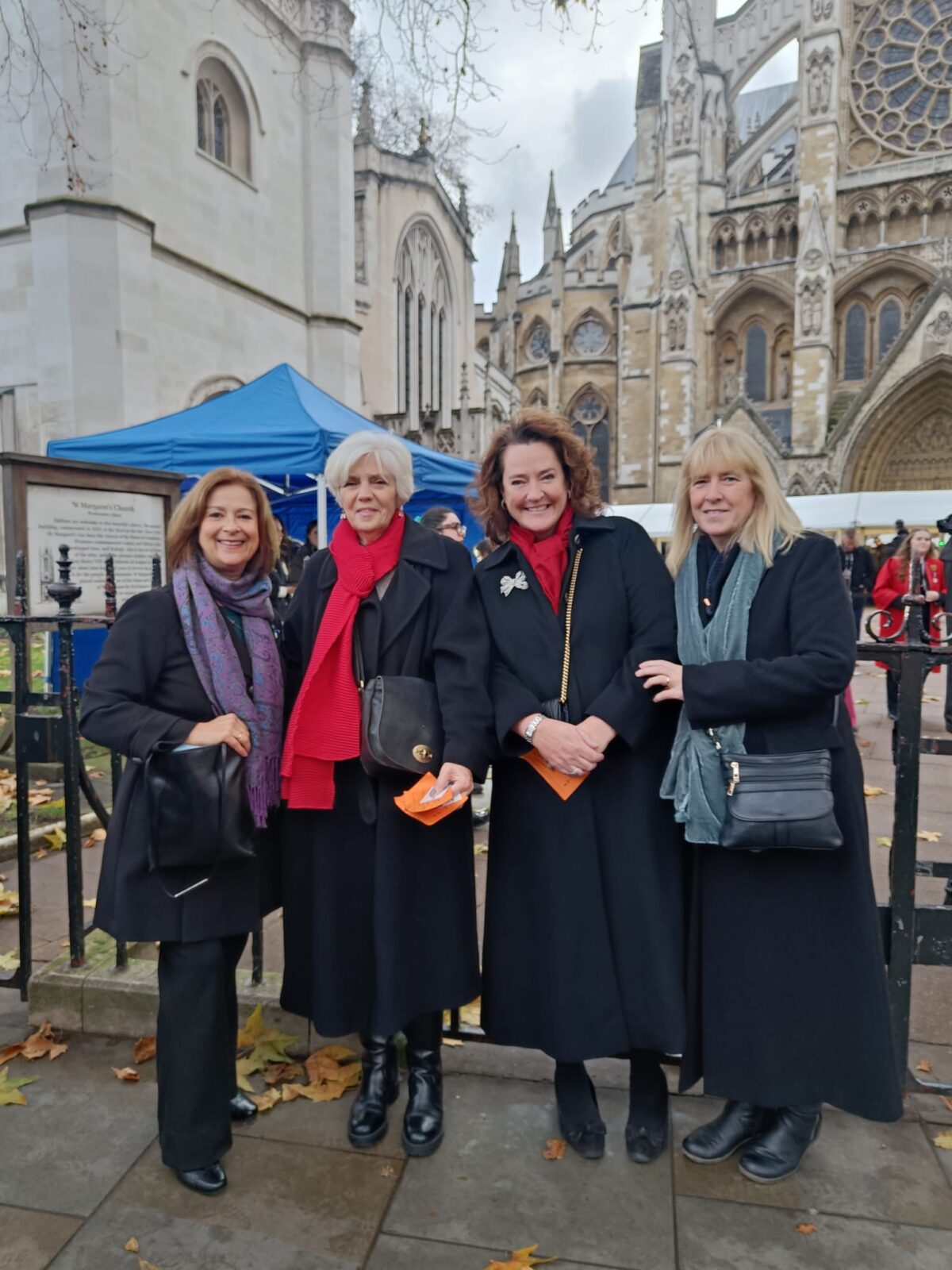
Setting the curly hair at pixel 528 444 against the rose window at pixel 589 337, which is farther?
the rose window at pixel 589 337

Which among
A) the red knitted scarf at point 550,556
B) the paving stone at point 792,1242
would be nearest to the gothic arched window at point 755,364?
the red knitted scarf at point 550,556

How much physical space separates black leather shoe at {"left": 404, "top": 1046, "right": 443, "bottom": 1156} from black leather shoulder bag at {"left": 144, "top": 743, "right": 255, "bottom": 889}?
91 centimetres

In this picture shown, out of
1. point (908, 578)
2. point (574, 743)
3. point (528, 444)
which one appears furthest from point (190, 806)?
point (908, 578)

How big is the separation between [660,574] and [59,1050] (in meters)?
2.45

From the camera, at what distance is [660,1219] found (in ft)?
6.73

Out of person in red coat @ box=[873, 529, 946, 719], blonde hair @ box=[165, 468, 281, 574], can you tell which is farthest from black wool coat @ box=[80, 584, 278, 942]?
person in red coat @ box=[873, 529, 946, 719]

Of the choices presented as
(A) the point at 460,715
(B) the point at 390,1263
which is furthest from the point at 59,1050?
(A) the point at 460,715

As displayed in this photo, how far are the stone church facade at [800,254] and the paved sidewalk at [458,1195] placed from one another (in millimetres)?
28229

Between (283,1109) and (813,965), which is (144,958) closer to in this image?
(283,1109)

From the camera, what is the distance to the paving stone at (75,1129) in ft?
7.03

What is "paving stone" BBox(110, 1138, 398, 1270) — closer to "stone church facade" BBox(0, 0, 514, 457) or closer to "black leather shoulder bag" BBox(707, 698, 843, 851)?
"black leather shoulder bag" BBox(707, 698, 843, 851)

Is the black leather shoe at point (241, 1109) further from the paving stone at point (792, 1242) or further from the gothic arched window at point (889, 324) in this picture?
the gothic arched window at point (889, 324)

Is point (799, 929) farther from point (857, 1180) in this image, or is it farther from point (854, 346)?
point (854, 346)

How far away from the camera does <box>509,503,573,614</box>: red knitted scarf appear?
237cm
